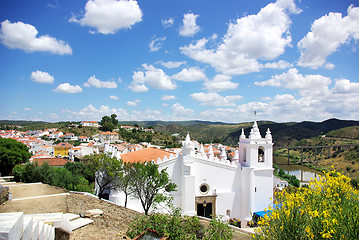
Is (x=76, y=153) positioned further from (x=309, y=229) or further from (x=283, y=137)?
(x=283, y=137)

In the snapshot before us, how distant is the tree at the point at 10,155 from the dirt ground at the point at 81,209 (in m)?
14.2

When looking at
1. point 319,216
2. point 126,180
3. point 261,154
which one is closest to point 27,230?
point 319,216

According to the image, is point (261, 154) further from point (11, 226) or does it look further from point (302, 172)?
point (302, 172)

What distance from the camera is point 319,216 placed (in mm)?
5664

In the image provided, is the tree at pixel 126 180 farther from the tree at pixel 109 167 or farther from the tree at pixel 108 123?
the tree at pixel 108 123

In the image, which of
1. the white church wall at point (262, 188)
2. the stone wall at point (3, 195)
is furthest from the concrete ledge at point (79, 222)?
the white church wall at point (262, 188)

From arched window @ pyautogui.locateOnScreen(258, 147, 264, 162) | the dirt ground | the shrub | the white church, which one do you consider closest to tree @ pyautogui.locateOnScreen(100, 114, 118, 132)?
the white church

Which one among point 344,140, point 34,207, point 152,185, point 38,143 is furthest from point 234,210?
point 344,140

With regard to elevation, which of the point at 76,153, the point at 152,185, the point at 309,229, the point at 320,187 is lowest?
the point at 76,153

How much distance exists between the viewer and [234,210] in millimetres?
20016

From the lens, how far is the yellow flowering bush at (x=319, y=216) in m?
5.19

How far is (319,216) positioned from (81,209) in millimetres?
11690

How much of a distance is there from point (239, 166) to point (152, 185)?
936cm

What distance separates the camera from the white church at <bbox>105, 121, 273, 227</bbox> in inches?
728
